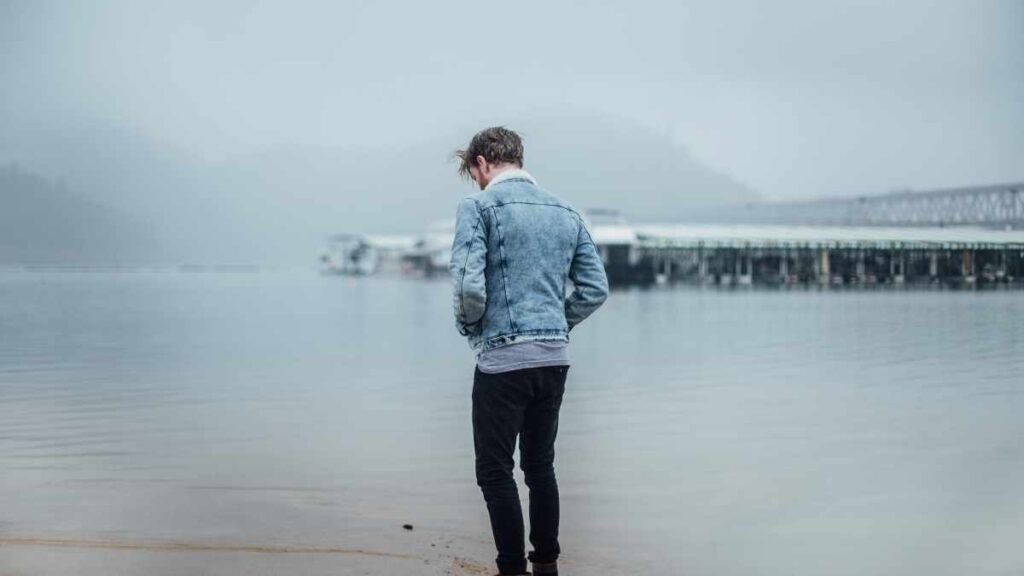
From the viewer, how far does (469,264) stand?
3744 millimetres

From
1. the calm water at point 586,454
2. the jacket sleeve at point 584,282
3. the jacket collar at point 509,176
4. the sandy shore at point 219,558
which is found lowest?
the calm water at point 586,454

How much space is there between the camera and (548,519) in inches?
158

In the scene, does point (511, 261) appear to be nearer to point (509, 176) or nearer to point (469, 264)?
point (469, 264)

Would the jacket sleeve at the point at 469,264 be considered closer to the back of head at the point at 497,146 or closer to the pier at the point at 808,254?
the back of head at the point at 497,146

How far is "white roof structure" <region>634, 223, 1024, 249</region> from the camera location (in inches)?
627

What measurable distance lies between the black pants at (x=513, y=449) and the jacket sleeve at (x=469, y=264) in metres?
0.23

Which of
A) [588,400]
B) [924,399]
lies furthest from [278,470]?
[924,399]

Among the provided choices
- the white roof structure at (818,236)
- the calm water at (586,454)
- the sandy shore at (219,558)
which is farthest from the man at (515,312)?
the white roof structure at (818,236)

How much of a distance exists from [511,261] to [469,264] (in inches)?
7.0

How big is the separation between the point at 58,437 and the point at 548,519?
15.8 feet

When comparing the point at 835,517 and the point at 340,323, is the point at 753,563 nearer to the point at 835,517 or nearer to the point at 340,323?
the point at 835,517

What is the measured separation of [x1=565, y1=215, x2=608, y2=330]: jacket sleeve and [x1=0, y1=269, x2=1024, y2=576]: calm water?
0.99 meters

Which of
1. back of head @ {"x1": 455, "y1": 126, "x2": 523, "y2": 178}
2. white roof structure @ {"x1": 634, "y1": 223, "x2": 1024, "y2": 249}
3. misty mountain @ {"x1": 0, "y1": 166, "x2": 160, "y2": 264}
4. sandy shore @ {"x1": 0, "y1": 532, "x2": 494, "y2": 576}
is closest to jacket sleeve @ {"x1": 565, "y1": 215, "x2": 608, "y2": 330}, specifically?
back of head @ {"x1": 455, "y1": 126, "x2": 523, "y2": 178}

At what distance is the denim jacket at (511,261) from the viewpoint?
12.4ft
